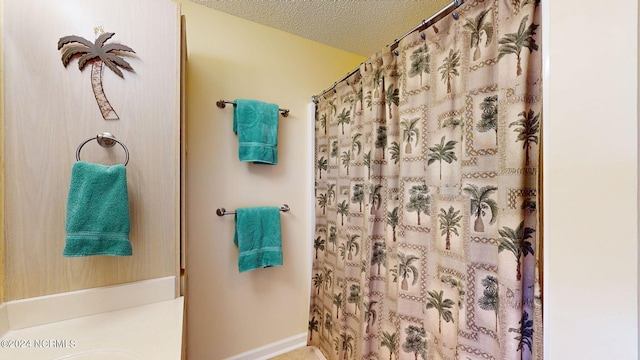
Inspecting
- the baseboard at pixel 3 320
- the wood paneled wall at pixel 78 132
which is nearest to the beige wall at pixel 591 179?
the wood paneled wall at pixel 78 132

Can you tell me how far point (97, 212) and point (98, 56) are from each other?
23.2 inches

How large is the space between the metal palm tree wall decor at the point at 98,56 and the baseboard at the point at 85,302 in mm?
666

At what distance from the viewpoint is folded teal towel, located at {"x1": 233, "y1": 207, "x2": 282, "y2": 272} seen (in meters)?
1.47

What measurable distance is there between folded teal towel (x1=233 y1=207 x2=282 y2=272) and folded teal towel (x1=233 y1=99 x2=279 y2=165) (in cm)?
36

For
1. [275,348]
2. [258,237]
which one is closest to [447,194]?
[258,237]

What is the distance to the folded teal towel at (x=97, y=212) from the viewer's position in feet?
2.46

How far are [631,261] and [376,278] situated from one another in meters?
0.90

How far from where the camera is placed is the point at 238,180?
1543 mm

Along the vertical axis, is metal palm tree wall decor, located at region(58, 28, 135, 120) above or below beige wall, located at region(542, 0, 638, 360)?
above

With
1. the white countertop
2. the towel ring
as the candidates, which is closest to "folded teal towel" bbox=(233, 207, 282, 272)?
the white countertop

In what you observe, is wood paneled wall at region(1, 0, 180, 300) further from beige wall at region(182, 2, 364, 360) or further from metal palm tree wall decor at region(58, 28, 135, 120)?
beige wall at region(182, 2, 364, 360)

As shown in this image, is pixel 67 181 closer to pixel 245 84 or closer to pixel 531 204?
pixel 245 84

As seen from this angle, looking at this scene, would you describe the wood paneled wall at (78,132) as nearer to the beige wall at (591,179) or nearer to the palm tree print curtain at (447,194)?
the palm tree print curtain at (447,194)

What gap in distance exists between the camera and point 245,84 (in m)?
1.56
